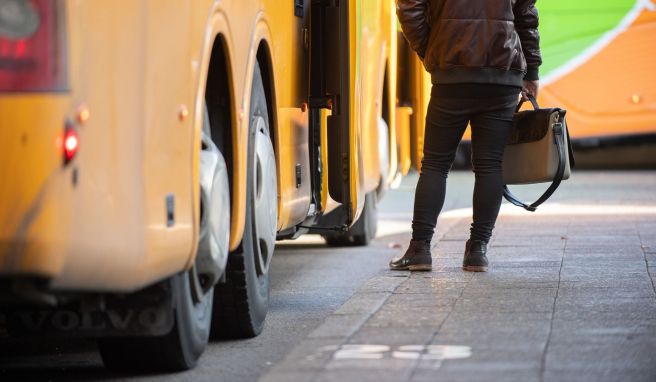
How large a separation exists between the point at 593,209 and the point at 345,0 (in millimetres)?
5613

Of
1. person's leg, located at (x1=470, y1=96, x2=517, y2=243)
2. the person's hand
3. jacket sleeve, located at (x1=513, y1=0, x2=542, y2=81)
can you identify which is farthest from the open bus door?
the person's hand

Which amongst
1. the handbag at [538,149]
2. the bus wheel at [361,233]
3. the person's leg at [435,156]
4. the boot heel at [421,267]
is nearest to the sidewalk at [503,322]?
the boot heel at [421,267]

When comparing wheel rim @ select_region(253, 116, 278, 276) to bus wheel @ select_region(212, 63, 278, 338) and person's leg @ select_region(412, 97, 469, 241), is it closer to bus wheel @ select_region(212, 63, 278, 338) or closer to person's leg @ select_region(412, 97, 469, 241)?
bus wheel @ select_region(212, 63, 278, 338)

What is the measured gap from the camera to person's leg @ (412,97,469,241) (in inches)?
Result: 299

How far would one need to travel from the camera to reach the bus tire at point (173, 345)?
16.8 ft

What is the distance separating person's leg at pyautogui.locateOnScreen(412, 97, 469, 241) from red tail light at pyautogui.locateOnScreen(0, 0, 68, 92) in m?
3.78

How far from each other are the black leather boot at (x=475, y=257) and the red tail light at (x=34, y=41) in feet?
13.1

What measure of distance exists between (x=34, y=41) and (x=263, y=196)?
2201 mm

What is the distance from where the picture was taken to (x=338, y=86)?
23.7ft

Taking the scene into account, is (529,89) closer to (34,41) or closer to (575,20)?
(34,41)

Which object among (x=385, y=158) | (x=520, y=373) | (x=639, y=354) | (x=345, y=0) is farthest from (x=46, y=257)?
(x=385, y=158)

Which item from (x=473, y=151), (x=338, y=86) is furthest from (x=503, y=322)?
(x=473, y=151)

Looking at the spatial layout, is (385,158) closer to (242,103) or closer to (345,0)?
(345,0)

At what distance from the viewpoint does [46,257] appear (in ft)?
13.1
